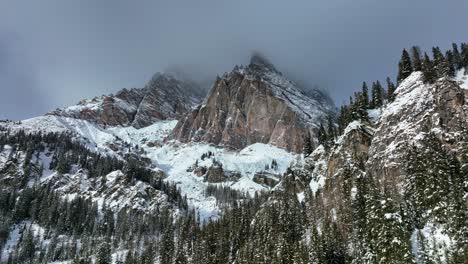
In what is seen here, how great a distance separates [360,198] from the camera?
78.2 metres

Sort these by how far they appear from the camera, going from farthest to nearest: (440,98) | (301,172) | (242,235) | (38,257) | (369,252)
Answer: (38,257), (301,172), (242,235), (440,98), (369,252)

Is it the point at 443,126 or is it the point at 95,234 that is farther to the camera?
the point at 95,234

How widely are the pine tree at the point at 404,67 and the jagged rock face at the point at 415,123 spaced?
2344cm

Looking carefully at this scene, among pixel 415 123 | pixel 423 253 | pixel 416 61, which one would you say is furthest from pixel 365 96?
pixel 423 253

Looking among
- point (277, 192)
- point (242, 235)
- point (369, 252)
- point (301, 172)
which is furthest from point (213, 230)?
point (369, 252)

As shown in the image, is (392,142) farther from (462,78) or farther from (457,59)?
(457,59)

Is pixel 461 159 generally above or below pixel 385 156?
below

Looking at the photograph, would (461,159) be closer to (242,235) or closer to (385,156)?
(385,156)

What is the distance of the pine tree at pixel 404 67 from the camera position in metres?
119

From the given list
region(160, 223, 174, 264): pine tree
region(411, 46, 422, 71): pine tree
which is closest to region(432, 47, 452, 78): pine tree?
region(411, 46, 422, 71): pine tree

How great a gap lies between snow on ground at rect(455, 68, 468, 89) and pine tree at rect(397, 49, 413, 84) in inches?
525

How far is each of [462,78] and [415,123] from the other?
25.4 m

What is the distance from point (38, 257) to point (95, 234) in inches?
1098

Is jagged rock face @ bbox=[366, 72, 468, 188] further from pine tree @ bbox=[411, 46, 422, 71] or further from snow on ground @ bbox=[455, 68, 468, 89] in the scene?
pine tree @ bbox=[411, 46, 422, 71]
